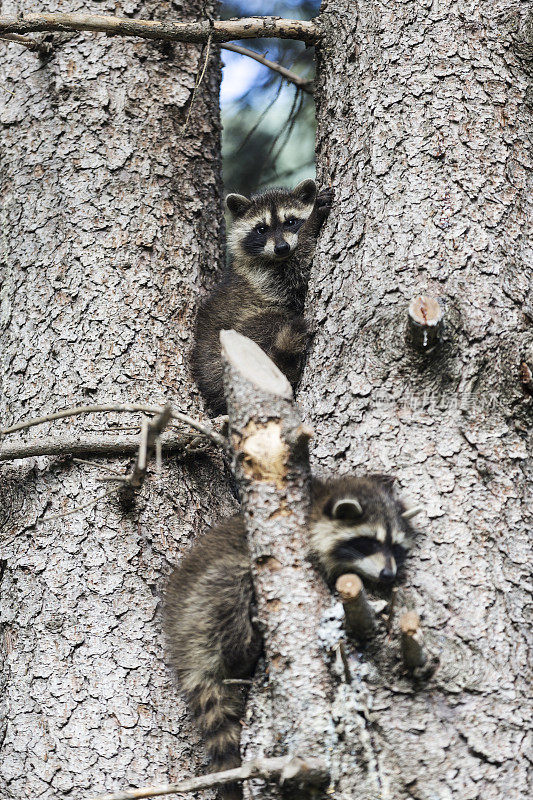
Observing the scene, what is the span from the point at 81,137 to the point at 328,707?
280 centimetres

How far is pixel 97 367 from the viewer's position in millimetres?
3369

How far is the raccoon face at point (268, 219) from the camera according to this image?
4840 millimetres

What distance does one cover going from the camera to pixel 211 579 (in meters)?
2.69

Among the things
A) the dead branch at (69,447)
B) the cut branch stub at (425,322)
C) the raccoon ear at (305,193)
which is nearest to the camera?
the cut branch stub at (425,322)

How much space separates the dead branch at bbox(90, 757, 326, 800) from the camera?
6.45 feet

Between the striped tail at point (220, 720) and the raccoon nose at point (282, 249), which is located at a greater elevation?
the raccoon nose at point (282, 249)

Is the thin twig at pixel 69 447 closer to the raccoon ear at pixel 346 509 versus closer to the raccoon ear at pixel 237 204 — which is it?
the raccoon ear at pixel 346 509

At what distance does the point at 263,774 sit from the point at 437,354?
4.31 feet

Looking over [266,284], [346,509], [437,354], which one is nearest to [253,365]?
[346,509]

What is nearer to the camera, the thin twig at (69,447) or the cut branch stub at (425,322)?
the cut branch stub at (425,322)

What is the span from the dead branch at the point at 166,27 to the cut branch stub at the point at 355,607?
2465 millimetres

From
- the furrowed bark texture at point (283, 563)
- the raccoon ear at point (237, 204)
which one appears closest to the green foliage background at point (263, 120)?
the raccoon ear at point (237, 204)

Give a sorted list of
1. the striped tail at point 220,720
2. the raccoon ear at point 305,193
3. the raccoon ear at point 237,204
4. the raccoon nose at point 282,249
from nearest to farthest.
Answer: the striped tail at point 220,720
the raccoon nose at point 282,249
the raccoon ear at point 305,193
the raccoon ear at point 237,204

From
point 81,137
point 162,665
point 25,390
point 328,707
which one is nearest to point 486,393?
point 328,707
